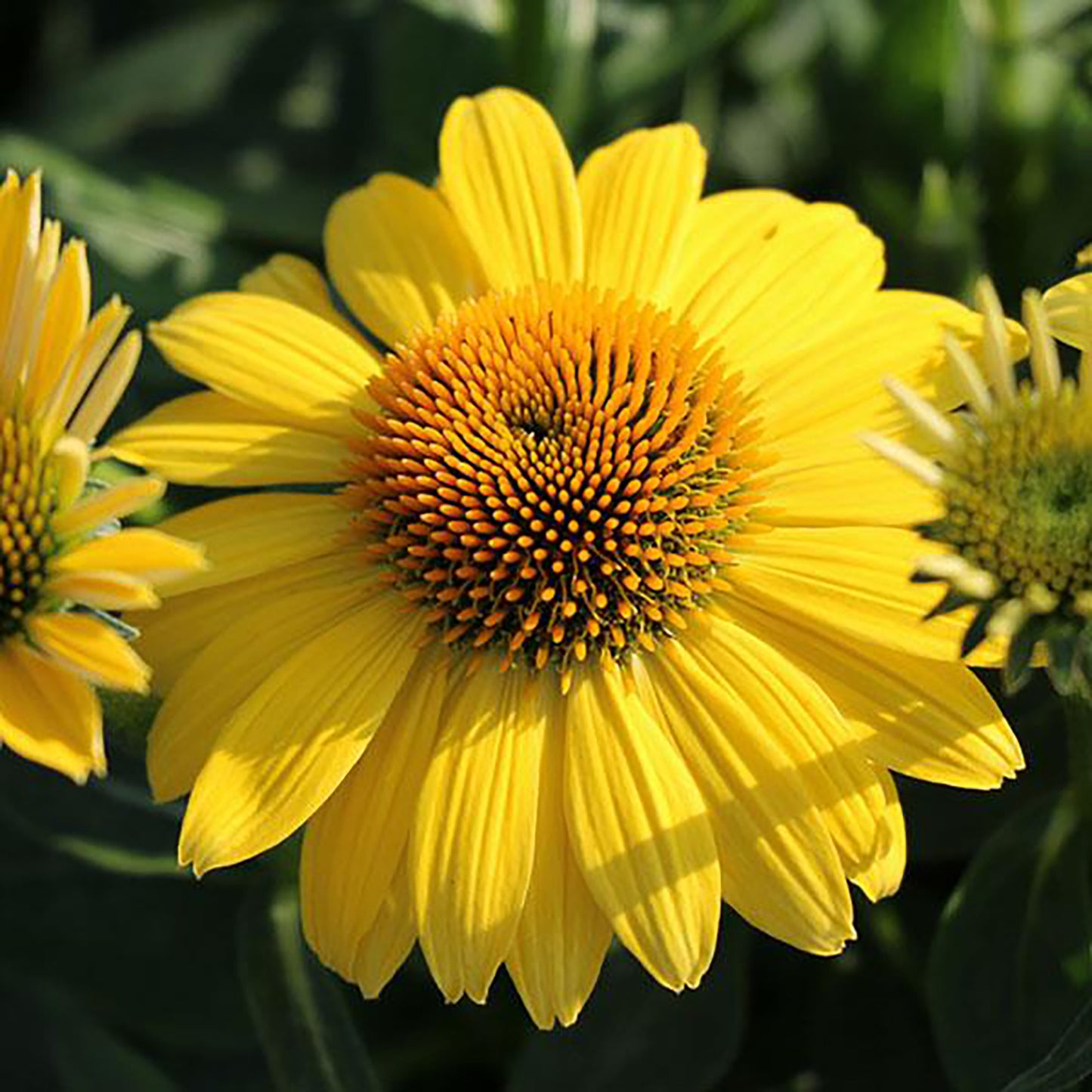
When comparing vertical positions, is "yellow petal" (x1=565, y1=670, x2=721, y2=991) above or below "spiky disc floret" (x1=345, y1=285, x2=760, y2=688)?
below

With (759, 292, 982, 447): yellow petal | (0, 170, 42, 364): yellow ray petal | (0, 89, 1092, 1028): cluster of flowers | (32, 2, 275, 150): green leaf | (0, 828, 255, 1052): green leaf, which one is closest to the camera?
(0, 89, 1092, 1028): cluster of flowers

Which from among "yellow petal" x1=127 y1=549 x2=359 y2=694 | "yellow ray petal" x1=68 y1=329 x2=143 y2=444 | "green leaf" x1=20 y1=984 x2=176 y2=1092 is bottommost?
"green leaf" x1=20 y1=984 x2=176 y2=1092

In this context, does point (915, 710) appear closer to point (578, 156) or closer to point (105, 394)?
point (105, 394)

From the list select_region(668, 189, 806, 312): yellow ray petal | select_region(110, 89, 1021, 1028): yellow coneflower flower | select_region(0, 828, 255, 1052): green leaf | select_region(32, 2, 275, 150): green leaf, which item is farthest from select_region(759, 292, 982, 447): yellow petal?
select_region(32, 2, 275, 150): green leaf

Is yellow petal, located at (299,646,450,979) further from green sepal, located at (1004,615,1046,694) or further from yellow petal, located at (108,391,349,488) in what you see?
green sepal, located at (1004,615,1046,694)

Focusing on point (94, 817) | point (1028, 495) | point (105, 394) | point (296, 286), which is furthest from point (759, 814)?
point (94, 817)

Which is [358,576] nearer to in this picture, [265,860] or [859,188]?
[265,860]
